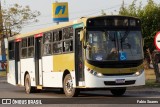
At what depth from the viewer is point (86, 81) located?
1853 centimetres

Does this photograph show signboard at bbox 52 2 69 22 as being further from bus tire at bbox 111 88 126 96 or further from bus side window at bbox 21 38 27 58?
bus tire at bbox 111 88 126 96

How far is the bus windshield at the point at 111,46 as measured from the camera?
18.5m

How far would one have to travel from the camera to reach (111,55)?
18.5 m

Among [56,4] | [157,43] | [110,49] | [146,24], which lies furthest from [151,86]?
[56,4]

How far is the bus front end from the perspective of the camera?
60.3 feet

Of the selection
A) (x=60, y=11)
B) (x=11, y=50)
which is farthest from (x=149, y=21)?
(x=11, y=50)

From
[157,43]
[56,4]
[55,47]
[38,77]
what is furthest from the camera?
[56,4]

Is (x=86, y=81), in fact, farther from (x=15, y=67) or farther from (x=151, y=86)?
(x=15, y=67)

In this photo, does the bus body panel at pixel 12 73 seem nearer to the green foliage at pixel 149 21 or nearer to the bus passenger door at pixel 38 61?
the bus passenger door at pixel 38 61

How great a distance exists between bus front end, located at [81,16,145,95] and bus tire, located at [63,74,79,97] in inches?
47.4

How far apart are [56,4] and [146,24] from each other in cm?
1055

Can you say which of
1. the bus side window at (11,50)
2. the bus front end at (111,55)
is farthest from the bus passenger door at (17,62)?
the bus front end at (111,55)

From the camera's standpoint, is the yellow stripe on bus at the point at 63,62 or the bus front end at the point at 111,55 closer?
the bus front end at the point at 111,55

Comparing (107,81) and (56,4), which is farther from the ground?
(56,4)
